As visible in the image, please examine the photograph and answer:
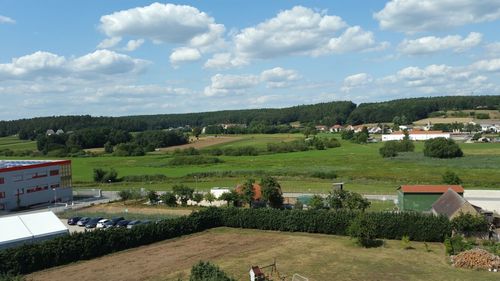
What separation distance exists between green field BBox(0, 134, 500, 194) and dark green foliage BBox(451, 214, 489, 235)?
20.4 meters

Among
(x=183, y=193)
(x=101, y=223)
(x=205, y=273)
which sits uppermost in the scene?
(x=205, y=273)

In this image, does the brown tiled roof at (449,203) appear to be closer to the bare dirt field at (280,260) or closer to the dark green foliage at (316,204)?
the bare dirt field at (280,260)

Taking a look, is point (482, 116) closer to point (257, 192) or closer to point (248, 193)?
point (257, 192)

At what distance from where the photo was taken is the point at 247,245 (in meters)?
33.2

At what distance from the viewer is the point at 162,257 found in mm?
30531

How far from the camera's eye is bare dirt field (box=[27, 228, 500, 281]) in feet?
86.1

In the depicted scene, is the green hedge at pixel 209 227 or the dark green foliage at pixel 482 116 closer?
the green hedge at pixel 209 227

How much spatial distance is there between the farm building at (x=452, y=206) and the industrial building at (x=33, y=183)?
4100 cm

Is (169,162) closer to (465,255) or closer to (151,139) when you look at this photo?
(151,139)

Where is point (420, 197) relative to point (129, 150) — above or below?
below

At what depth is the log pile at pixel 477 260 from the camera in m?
26.6

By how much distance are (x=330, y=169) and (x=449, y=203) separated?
1423 inches

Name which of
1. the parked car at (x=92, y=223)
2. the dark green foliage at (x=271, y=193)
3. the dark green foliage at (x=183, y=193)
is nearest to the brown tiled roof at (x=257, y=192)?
the dark green foliage at (x=271, y=193)

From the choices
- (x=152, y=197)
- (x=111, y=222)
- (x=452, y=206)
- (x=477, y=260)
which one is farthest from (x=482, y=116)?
(x=111, y=222)
